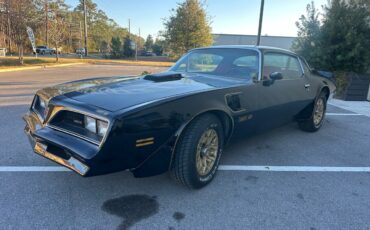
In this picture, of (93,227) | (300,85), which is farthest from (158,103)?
(300,85)

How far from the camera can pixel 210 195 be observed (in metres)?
2.63

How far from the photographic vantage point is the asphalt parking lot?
221 cm

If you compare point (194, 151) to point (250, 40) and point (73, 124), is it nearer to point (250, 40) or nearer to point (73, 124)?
point (73, 124)

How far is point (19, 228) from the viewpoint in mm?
2061

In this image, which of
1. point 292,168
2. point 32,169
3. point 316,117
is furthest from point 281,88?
point 32,169

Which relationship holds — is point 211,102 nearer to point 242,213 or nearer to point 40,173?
point 242,213

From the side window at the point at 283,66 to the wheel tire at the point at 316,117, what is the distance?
0.79 metres

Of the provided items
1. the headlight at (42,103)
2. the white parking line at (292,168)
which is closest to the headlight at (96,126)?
the headlight at (42,103)

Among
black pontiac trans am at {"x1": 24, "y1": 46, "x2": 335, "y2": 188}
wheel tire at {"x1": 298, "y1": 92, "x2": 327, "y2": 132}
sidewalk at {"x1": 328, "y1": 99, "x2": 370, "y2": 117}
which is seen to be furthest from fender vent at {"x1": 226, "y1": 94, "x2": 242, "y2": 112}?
sidewalk at {"x1": 328, "y1": 99, "x2": 370, "y2": 117}

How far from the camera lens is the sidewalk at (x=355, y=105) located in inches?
273

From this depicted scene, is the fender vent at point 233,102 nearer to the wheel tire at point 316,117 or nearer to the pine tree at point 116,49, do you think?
the wheel tire at point 316,117

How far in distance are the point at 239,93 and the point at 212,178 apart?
989 millimetres

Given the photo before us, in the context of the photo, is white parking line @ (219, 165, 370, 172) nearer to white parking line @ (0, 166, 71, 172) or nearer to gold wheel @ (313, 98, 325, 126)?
gold wheel @ (313, 98, 325, 126)

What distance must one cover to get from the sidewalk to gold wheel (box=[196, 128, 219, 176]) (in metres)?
5.52
